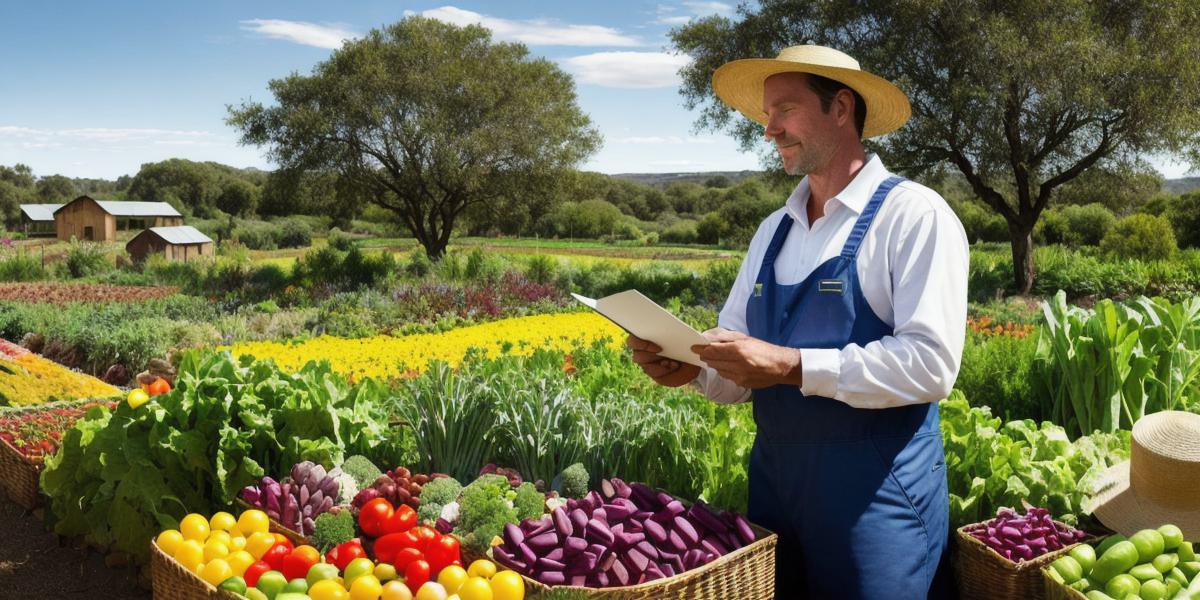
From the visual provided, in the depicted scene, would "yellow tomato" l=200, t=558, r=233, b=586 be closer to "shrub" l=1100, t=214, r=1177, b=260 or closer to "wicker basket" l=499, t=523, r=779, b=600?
"wicker basket" l=499, t=523, r=779, b=600

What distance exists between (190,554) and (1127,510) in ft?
10.2

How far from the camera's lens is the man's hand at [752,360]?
232cm

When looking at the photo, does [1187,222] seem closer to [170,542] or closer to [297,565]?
[297,565]

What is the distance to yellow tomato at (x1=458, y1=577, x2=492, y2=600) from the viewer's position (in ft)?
7.91

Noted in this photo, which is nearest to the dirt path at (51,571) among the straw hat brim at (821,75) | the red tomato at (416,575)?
the red tomato at (416,575)

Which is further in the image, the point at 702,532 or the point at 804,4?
the point at 804,4

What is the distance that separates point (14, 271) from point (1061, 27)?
23.9 metres

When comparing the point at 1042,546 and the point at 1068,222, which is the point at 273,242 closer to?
the point at 1068,222

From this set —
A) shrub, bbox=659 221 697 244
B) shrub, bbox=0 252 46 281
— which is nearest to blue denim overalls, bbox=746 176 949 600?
shrub, bbox=0 252 46 281

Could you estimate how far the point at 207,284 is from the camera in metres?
19.7


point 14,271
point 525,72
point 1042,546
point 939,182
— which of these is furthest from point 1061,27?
point 14,271

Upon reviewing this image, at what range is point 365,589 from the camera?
2.53 metres

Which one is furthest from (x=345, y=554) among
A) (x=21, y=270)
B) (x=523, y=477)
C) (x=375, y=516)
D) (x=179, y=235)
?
(x=179, y=235)

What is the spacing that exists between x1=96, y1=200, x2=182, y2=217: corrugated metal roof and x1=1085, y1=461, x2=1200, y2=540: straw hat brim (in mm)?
45679
